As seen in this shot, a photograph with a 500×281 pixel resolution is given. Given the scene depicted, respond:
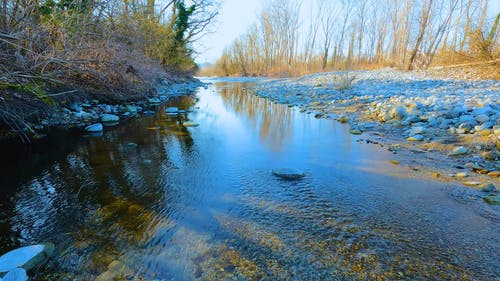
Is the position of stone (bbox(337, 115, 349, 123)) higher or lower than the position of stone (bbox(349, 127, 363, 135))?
higher

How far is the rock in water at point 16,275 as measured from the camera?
1.51 meters

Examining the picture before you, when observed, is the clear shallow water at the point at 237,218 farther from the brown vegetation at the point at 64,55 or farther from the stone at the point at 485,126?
the stone at the point at 485,126

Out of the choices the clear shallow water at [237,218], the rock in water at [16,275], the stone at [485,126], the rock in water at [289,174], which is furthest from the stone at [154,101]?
the stone at [485,126]

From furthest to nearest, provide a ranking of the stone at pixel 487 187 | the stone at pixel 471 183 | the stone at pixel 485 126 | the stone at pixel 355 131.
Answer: the stone at pixel 355 131 → the stone at pixel 485 126 → the stone at pixel 471 183 → the stone at pixel 487 187

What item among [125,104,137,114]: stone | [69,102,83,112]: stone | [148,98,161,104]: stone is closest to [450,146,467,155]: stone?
[125,104,137,114]: stone

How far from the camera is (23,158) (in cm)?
374

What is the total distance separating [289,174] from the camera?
3186mm

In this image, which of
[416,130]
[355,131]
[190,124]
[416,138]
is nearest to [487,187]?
[416,138]

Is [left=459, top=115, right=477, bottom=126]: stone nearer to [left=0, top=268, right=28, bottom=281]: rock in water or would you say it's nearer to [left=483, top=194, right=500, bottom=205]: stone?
[left=483, top=194, right=500, bottom=205]: stone

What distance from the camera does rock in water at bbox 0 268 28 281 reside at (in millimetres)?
1506

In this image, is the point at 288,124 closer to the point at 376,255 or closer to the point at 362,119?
the point at 362,119

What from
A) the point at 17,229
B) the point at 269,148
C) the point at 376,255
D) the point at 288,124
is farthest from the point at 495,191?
the point at 17,229

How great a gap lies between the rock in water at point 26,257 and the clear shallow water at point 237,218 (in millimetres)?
83

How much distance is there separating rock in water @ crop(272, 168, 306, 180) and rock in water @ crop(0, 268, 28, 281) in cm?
250
